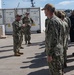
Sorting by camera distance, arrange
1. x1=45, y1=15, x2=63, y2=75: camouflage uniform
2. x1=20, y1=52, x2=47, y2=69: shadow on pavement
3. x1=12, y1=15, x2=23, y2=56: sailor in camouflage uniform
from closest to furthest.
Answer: x1=45, y1=15, x2=63, y2=75: camouflage uniform → x1=20, y1=52, x2=47, y2=69: shadow on pavement → x1=12, y1=15, x2=23, y2=56: sailor in camouflage uniform

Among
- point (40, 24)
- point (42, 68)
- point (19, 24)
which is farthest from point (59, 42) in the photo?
point (40, 24)

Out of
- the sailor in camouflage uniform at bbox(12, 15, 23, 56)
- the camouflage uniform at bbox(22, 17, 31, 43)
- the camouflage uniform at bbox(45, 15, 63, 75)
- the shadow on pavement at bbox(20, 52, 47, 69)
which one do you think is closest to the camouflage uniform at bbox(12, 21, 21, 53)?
the sailor in camouflage uniform at bbox(12, 15, 23, 56)

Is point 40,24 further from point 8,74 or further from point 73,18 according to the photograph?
point 8,74

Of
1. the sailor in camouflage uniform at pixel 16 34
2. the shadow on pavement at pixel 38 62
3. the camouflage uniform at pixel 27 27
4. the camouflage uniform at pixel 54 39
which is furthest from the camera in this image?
the camouflage uniform at pixel 27 27

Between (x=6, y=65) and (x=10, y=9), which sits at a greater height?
(x=10, y=9)

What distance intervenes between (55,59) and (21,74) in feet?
11.4

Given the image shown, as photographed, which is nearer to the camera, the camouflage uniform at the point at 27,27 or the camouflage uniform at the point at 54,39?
the camouflage uniform at the point at 54,39

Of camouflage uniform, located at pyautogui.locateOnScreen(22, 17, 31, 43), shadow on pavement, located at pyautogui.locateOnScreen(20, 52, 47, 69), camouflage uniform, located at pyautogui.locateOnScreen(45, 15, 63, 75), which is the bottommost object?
shadow on pavement, located at pyautogui.locateOnScreen(20, 52, 47, 69)

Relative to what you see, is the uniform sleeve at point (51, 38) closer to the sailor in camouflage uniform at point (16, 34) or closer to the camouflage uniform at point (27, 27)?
the sailor in camouflage uniform at point (16, 34)

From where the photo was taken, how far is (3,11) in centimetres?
2639

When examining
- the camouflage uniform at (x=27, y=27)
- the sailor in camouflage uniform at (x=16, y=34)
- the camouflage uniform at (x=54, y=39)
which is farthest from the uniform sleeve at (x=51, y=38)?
the camouflage uniform at (x=27, y=27)

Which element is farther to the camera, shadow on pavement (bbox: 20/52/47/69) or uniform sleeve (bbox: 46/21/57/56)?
shadow on pavement (bbox: 20/52/47/69)

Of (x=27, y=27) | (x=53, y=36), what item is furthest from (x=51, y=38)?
(x=27, y=27)

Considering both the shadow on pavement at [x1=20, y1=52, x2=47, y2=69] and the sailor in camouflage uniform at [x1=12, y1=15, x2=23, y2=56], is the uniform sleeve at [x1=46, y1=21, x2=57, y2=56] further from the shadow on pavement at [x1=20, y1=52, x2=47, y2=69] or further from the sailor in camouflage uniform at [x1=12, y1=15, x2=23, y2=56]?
the sailor in camouflage uniform at [x1=12, y1=15, x2=23, y2=56]
